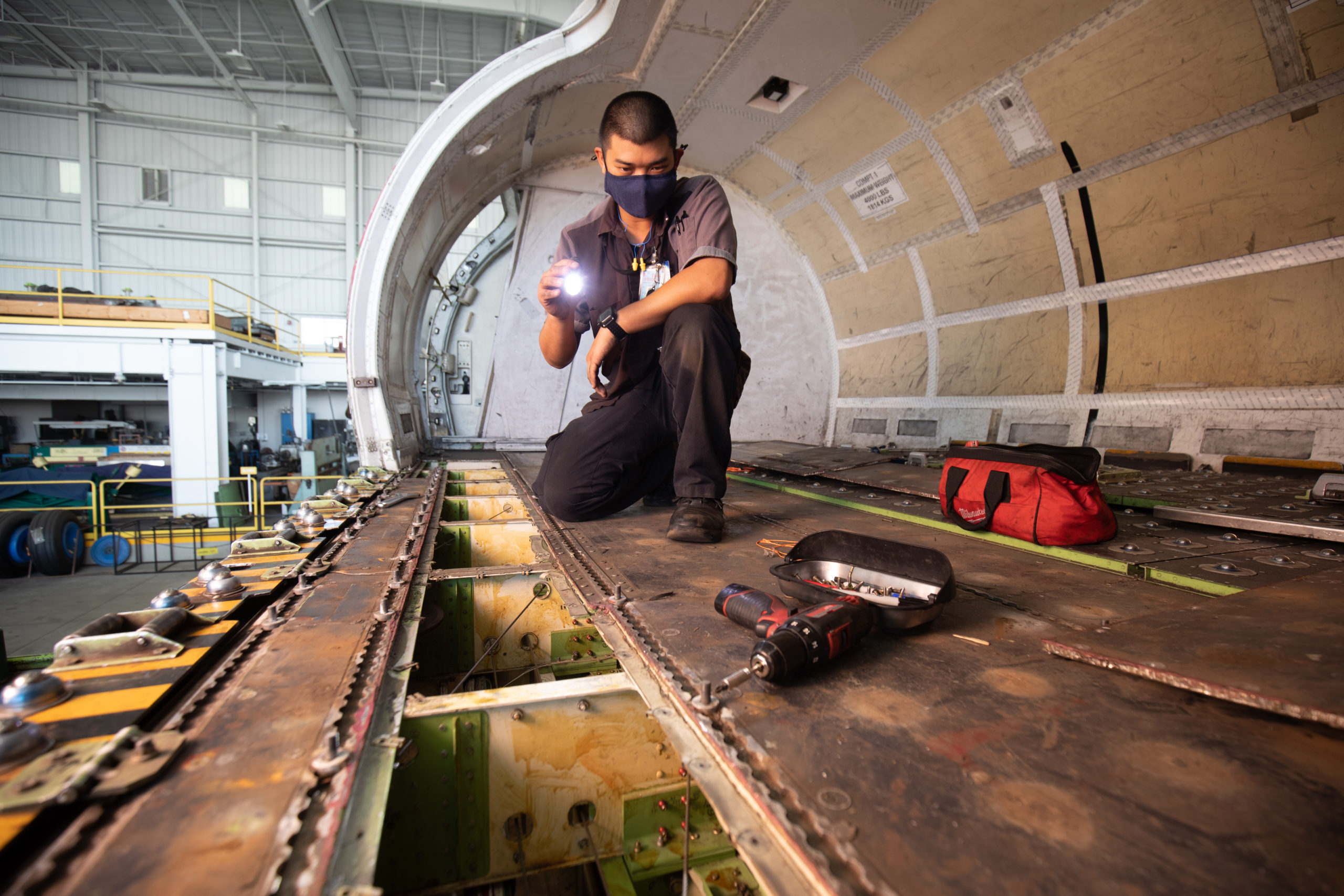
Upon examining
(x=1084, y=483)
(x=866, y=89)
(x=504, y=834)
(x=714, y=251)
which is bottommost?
(x=504, y=834)

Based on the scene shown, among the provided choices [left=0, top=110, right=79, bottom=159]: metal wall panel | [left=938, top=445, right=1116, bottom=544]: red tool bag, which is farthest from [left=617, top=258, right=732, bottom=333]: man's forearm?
[left=0, top=110, right=79, bottom=159]: metal wall panel

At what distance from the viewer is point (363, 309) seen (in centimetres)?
354

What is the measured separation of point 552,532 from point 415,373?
3404mm

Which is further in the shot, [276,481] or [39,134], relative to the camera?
[39,134]

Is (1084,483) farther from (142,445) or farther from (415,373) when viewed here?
(142,445)

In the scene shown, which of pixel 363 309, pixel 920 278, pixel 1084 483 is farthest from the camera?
pixel 920 278

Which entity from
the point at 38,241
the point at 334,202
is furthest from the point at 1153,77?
the point at 38,241

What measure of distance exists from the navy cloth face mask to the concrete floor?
6331 mm

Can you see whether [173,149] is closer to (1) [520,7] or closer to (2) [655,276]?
(1) [520,7]

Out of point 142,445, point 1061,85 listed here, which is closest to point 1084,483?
point 1061,85

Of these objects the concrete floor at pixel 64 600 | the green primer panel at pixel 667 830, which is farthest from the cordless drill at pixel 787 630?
the concrete floor at pixel 64 600

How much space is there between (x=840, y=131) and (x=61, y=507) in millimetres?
11561

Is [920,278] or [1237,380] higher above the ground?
[920,278]

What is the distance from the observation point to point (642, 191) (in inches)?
83.7
